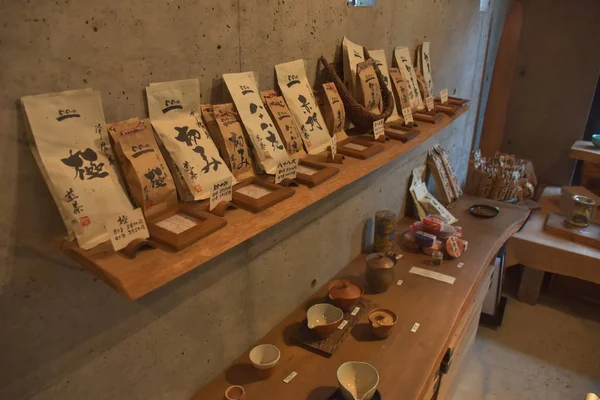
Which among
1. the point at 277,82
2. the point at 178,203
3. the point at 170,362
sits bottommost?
the point at 170,362

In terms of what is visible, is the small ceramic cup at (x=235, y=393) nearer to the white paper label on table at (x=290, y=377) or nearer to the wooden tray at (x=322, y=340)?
the white paper label on table at (x=290, y=377)

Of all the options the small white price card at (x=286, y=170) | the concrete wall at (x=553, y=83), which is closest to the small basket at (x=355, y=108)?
the small white price card at (x=286, y=170)

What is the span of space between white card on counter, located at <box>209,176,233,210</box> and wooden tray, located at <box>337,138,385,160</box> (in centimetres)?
54

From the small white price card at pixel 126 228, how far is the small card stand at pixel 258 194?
0.89 feet

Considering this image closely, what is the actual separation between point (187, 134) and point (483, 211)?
2.29 metres

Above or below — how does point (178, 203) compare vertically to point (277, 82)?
below

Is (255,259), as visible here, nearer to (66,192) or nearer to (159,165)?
(159,165)

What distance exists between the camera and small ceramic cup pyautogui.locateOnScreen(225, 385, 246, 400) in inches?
53.6

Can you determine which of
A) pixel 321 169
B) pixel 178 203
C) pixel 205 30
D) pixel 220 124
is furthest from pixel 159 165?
pixel 321 169

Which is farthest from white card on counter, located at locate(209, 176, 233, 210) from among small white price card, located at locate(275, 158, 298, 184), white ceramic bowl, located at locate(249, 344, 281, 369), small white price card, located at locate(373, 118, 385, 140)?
small white price card, located at locate(373, 118, 385, 140)

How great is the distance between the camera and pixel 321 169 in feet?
4.52

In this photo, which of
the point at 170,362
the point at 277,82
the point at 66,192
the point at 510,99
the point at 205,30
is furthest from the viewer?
the point at 510,99

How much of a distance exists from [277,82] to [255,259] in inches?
23.9

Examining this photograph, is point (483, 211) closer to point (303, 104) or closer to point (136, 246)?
point (303, 104)
